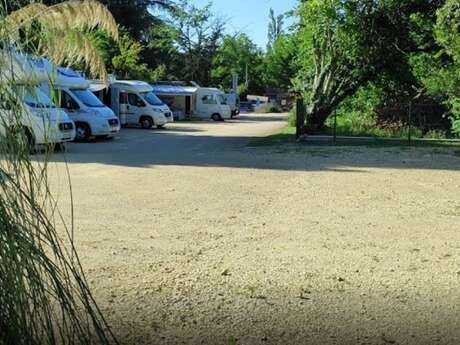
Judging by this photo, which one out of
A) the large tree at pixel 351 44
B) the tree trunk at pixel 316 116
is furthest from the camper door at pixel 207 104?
the tree trunk at pixel 316 116

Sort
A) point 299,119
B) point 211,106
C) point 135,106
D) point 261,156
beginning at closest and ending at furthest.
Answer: point 261,156 → point 299,119 → point 135,106 → point 211,106

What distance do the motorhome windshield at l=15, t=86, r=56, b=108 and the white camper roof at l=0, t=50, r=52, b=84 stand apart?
1.3 inches

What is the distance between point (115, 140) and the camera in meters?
23.0

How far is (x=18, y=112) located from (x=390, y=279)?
3730 millimetres

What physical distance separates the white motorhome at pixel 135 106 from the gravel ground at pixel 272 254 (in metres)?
18.0

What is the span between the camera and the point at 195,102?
42.7 m

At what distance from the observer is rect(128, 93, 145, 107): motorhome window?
3099 cm

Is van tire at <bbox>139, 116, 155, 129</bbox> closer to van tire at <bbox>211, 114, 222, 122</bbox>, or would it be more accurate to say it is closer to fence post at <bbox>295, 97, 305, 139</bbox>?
fence post at <bbox>295, 97, 305, 139</bbox>

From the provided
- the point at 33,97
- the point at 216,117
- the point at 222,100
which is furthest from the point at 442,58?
the point at 33,97

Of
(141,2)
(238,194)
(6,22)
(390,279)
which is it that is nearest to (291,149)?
(238,194)

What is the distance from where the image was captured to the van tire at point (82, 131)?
22.2 meters

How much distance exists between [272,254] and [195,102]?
36900 millimetres

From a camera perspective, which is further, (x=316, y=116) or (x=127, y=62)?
(x=127, y=62)

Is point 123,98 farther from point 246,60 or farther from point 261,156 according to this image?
point 246,60
